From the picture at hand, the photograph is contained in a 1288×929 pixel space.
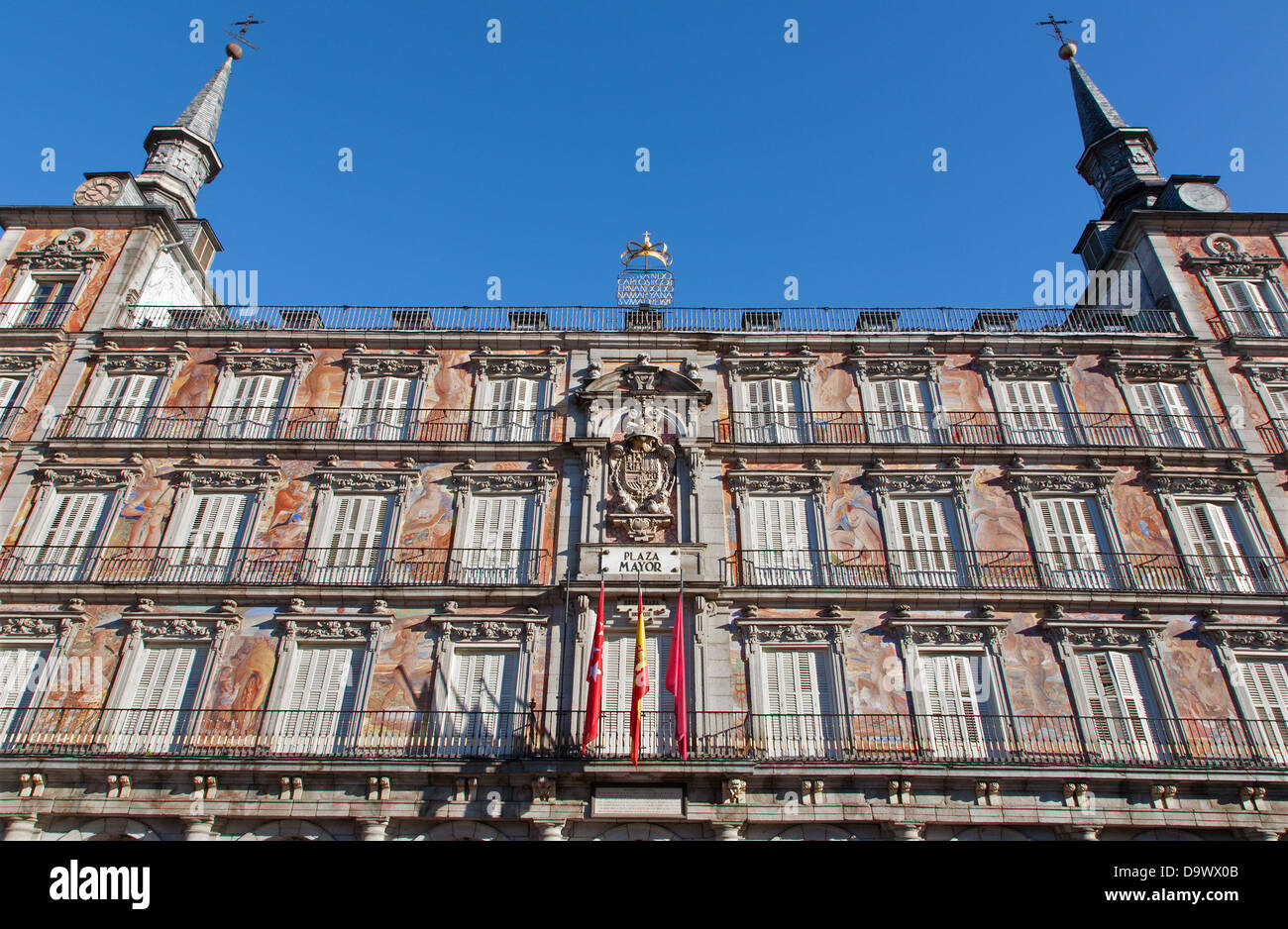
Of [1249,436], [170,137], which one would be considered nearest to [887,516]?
[1249,436]

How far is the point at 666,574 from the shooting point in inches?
832

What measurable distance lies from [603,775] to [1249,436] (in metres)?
18.1

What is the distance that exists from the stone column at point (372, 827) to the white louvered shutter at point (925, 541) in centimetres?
1220

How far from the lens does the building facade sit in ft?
59.8

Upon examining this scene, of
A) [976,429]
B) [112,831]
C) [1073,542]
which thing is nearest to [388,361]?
[112,831]

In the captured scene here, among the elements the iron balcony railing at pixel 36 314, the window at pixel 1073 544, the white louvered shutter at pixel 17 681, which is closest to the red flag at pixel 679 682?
the window at pixel 1073 544

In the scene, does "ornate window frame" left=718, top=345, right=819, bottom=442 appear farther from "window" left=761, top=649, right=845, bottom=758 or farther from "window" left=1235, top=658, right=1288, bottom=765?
"window" left=1235, top=658, right=1288, bottom=765

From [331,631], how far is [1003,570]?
49.3 ft

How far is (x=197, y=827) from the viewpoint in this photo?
708 inches

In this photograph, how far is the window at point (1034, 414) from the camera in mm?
23906

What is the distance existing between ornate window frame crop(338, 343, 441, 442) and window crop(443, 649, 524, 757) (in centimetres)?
744

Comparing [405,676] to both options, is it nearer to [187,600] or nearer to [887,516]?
[187,600]

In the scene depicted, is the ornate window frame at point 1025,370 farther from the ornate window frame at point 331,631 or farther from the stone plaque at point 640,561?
the ornate window frame at point 331,631
